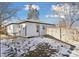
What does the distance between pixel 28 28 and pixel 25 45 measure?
17 cm

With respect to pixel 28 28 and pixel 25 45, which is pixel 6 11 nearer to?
pixel 28 28

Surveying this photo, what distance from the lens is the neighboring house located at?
197cm

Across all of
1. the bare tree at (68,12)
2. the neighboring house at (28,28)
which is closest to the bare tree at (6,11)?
the neighboring house at (28,28)

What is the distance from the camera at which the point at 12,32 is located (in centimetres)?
198

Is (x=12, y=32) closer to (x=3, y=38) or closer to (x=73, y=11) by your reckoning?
(x=3, y=38)

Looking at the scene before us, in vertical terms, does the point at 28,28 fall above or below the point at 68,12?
below

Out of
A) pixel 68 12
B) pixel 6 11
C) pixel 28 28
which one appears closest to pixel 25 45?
pixel 28 28

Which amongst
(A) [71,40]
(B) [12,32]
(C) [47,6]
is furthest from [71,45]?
(B) [12,32]

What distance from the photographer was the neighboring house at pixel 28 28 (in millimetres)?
1969

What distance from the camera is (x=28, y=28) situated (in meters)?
1.97

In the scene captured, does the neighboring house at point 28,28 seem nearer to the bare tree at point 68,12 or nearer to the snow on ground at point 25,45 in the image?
the snow on ground at point 25,45

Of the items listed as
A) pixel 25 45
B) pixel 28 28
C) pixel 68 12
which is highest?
pixel 68 12

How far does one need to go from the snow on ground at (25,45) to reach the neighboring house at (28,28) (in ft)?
0.19

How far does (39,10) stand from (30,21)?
0.14m
